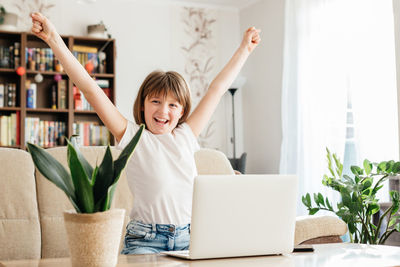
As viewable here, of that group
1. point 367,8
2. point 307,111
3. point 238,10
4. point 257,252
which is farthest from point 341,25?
point 257,252

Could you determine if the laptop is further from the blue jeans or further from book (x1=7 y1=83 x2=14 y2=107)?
book (x1=7 y1=83 x2=14 y2=107)

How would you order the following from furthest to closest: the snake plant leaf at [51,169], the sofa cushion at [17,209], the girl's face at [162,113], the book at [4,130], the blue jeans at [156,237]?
the book at [4,130]
the sofa cushion at [17,209]
the girl's face at [162,113]
the blue jeans at [156,237]
the snake plant leaf at [51,169]

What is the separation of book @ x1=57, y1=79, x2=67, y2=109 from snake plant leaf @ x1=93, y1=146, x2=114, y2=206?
12.9 feet

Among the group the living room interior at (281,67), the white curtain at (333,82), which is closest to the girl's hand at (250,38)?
the living room interior at (281,67)

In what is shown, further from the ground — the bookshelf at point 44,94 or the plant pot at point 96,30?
the plant pot at point 96,30

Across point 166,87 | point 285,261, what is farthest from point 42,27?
point 285,261

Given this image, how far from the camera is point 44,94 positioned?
15.6 feet

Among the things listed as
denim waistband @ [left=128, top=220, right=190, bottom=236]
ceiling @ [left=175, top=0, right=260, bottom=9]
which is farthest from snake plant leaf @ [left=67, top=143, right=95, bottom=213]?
ceiling @ [left=175, top=0, right=260, bottom=9]

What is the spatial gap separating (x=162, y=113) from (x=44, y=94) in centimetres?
351

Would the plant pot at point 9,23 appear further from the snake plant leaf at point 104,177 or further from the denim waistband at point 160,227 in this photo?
the snake plant leaf at point 104,177

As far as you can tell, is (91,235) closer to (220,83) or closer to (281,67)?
(220,83)

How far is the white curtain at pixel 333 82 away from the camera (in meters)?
3.48

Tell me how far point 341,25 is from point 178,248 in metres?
3.01

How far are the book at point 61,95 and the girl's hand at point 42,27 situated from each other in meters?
3.55
